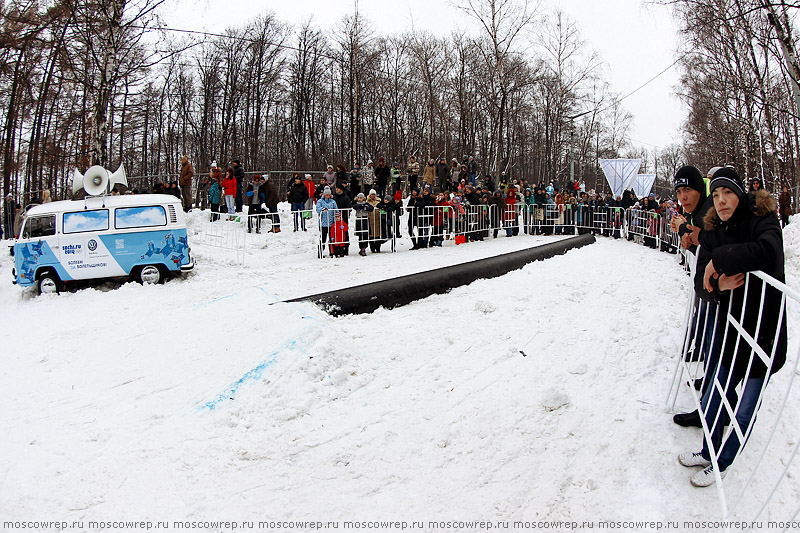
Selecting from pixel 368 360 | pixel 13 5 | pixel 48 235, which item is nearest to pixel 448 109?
pixel 13 5

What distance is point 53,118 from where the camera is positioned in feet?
110

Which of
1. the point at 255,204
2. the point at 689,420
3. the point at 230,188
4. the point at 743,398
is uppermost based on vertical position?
the point at 230,188

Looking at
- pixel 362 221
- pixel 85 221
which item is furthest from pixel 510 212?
pixel 85 221

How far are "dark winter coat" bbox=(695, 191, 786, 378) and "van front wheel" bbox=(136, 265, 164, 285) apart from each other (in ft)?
35.4

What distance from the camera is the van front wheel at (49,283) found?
34.7 feet

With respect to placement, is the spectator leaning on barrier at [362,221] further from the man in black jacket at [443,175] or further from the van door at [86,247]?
the man in black jacket at [443,175]

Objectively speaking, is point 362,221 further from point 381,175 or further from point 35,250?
point 35,250

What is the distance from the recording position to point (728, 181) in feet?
10.4

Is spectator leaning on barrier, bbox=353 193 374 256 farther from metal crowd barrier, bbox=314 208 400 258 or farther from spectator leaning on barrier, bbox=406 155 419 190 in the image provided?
spectator leaning on barrier, bbox=406 155 419 190

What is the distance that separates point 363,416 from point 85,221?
947 centimetres

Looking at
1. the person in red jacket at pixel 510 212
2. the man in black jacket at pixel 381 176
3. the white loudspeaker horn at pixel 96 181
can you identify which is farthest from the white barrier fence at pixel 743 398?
the man in black jacket at pixel 381 176

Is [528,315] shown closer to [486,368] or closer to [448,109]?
[486,368]

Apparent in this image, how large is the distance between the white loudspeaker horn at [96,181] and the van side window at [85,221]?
0.50m

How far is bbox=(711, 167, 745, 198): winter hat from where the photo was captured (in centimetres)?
314
